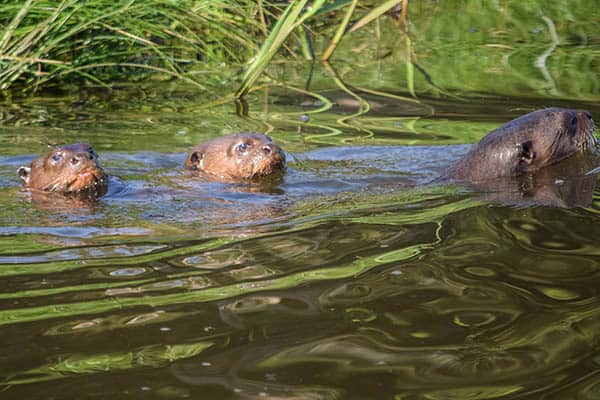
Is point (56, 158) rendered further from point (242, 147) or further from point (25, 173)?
point (242, 147)

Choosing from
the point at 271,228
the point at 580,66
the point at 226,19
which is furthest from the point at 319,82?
the point at 271,228

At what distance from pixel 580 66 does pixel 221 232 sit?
18.8ft

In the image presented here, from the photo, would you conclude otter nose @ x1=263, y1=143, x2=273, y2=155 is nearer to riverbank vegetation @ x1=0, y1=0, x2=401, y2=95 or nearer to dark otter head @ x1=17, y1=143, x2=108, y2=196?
riverbank vegetation @ x1=0, y1=0, x2=401, y2=95

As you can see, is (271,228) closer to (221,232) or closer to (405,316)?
(221,232)

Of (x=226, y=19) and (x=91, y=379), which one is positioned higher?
(x=226, y=19)

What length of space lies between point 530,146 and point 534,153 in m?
0.05

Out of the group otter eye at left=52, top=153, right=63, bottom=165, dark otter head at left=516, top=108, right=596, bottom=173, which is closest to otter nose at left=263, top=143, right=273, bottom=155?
otter eye at left=52, top=153, right=63, bottom=165

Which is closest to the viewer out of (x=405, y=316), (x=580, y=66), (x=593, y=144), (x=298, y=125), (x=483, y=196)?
(x=405, y=316)

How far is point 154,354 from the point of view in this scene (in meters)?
3.20

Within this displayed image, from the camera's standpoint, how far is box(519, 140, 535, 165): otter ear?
19.7 ft

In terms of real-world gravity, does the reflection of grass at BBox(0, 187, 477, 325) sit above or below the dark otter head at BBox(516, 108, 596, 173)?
below

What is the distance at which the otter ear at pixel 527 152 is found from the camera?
601 cm

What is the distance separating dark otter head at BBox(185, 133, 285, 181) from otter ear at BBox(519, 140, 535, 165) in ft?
5.89

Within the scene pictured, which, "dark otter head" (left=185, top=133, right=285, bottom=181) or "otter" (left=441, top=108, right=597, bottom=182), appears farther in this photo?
"dark otter head" (left=185, top=133, right=285, bottom=181)
